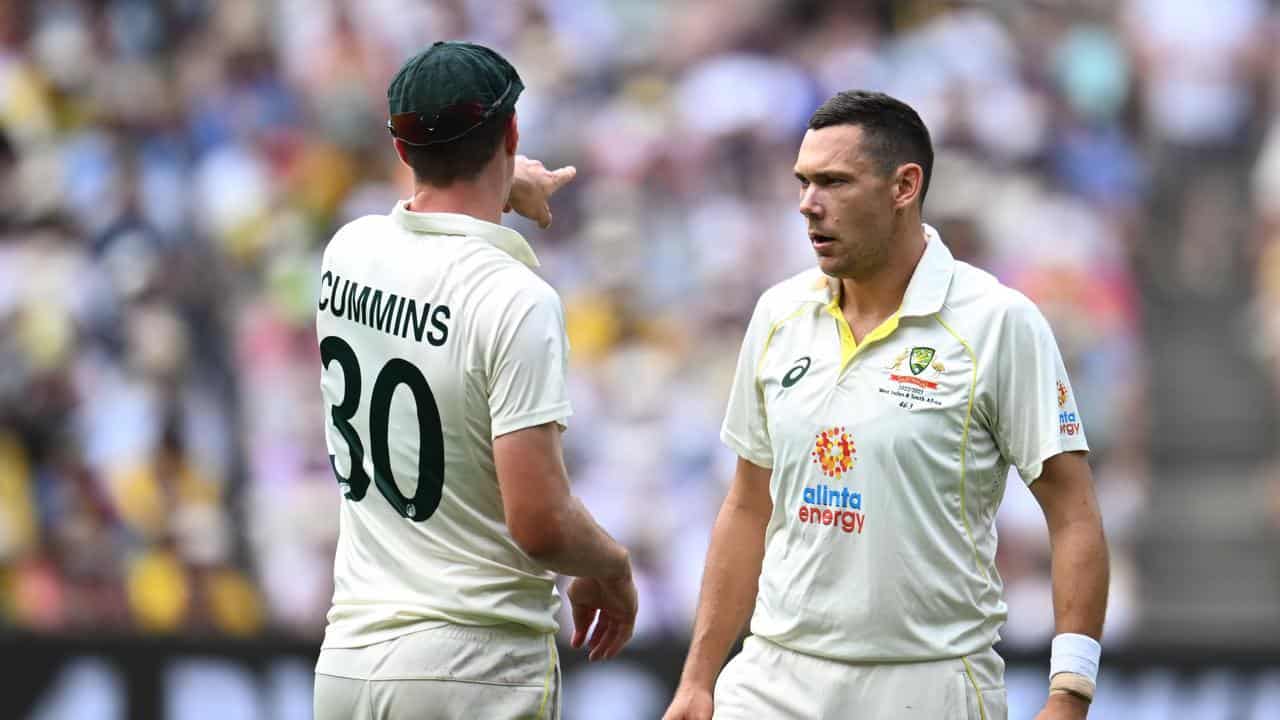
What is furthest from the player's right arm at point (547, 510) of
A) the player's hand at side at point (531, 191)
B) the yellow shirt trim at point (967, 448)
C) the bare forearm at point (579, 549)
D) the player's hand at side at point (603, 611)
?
the yellow shirt trim at point (967, 448)

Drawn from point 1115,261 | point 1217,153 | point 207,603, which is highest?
point 1217,153

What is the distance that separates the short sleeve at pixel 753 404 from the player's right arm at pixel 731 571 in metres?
0.04

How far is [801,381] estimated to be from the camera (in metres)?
4.27

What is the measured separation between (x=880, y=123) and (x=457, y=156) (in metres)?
1.02

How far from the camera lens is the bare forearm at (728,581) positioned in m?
4.45

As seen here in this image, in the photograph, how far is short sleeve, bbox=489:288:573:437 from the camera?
3623 mm

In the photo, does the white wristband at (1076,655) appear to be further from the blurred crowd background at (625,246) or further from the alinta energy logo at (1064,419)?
the blurred crowd background at (625,246)

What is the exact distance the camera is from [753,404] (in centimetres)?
445

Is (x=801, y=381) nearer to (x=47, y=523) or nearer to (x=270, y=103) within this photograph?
(x=47, y=523)

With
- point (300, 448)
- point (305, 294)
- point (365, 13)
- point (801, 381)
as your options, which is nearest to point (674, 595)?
point (300, 448)

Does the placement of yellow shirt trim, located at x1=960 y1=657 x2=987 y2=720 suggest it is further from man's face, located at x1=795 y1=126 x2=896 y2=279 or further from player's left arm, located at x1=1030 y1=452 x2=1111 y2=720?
man's face, located at x1=795 y1=126 x2=896 y2=279

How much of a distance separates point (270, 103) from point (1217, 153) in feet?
20.2

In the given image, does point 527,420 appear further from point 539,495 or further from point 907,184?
point 907,184

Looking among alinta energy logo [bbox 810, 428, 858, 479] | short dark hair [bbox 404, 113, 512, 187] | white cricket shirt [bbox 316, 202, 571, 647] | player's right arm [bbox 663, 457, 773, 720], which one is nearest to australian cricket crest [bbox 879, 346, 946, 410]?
alinta energy logo [bbox 810, 428, 858, 479]
